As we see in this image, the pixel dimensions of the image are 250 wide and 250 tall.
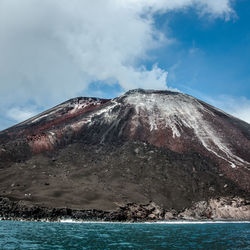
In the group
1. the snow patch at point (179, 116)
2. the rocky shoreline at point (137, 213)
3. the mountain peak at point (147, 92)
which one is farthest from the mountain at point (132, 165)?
the mountain peak at point (147, 92)

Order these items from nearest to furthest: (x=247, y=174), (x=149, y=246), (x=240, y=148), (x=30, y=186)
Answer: (x=149, y=246)
(x=30, y=186)
(x=247, y=174)
(x=240, y=148)

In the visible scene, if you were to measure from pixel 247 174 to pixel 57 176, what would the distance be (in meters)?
63.0

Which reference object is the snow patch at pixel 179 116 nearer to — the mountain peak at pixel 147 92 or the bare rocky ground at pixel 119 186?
the mountain peak at pixel 147 92

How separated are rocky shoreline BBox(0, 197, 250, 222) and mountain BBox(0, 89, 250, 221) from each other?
0.76 feet

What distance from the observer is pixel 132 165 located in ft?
334

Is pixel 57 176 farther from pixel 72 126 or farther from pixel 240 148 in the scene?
pixel 240 148

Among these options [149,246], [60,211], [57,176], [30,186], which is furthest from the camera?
[57,176]

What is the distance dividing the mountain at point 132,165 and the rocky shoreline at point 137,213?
0.76 ft

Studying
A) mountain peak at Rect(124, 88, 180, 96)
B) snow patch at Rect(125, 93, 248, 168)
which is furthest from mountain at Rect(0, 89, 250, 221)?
mountain peak at Rect(124, 88, 180, 96)

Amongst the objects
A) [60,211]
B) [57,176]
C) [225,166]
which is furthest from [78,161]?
[225,166]

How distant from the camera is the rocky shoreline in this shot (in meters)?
69.1

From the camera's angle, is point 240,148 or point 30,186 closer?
point 30,186

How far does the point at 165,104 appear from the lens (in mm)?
147125

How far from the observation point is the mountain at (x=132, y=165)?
258 ft
